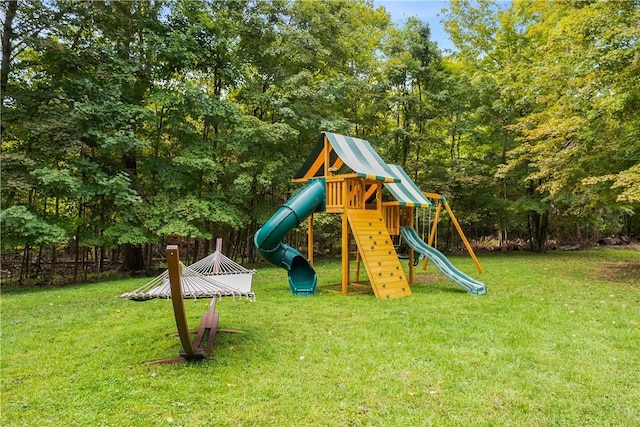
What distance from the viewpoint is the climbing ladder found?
24.5 feet

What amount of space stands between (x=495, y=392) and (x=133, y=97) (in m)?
12.3

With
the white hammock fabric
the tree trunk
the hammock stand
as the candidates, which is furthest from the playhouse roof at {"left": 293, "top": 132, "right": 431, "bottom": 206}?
the tree trunk

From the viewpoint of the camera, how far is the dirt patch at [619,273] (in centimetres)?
922

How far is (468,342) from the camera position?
4.51 m

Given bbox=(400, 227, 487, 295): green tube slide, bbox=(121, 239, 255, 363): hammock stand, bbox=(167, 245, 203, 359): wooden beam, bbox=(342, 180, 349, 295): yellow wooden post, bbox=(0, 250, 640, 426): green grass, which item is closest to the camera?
bbox=(0, 250, 640, 426): green grass

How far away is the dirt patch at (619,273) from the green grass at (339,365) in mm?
2780

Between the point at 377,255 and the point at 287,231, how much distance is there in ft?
6.40

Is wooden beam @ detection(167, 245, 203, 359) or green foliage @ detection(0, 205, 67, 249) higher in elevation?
green foliage @ detection(0, 205, 67, 249)

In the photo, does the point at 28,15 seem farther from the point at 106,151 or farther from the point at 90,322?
the point at 90,322

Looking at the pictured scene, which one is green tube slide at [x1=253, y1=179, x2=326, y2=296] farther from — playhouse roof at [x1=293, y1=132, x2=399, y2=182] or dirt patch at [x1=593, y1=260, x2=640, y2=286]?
dirt patch at [x1=593, y1=260, x2=640, y2=286]

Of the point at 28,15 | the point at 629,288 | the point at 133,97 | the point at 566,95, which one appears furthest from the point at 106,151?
the point at 629,288

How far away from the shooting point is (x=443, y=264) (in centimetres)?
851

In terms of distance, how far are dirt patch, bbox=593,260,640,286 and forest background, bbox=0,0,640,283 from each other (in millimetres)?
2019

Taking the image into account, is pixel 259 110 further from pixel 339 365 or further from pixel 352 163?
pixel 339 365
